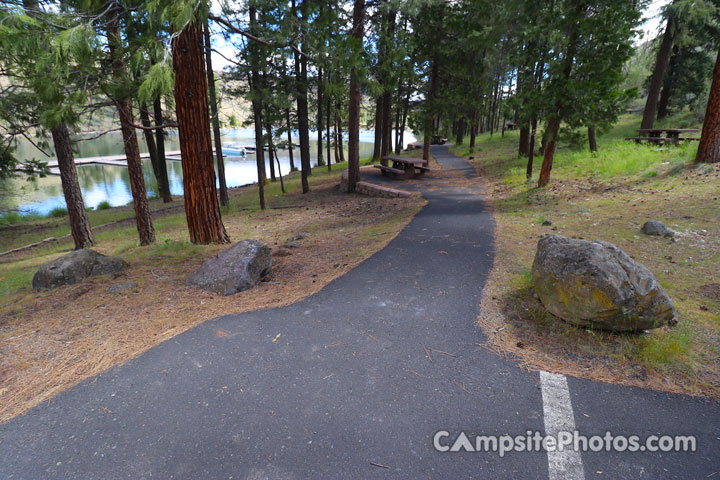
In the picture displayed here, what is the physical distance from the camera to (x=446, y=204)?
31.6 feet

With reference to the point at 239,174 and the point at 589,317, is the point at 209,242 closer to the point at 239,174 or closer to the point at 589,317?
the point at 589,317

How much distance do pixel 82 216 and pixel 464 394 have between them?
9.56 metres

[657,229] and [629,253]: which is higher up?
[657,229]

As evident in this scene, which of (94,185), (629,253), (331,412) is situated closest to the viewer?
(331,412)

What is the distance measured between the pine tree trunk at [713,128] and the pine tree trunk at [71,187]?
15315 mm

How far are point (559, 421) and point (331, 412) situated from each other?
60.4 inches

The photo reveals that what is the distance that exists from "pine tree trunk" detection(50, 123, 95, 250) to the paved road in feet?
23.2

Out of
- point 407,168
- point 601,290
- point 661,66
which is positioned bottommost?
point 601,290

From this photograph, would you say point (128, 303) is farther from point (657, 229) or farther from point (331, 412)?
point (657, 229)

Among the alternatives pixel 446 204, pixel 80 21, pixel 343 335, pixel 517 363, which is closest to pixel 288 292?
pixel 343 335

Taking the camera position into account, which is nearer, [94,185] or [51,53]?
[51,53]

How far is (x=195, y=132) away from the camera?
5.79 metres

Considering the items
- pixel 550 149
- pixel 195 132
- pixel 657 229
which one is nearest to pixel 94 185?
pixel 195 132

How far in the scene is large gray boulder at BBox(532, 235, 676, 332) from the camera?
3.04m
